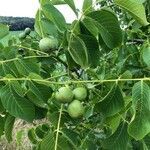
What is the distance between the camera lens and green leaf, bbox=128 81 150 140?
1.67m

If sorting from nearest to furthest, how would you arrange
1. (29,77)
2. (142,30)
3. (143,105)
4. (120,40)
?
(143,105)
(29,77)
(120,40)
(142,30)

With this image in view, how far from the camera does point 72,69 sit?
6.57 ft

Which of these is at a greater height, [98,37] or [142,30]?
[98,37]

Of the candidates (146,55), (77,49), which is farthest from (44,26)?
(146,55)

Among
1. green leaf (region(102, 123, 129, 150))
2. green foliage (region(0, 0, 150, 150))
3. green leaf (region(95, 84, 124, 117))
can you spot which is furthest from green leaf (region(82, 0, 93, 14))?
green leaf (region(102, 123, 129, 150))

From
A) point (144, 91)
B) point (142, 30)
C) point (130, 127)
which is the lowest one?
point (142, 30)

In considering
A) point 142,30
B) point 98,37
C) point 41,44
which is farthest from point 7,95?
point 142,30

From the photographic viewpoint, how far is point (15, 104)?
5.99 feet

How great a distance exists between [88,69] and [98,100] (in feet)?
0.36

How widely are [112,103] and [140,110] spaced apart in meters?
0.13

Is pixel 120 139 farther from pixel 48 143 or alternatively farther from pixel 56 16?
pixel 56 16

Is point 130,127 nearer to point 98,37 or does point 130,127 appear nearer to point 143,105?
point 143,105

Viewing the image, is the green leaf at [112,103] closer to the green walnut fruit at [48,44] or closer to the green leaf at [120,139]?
the green leaf at [120,139]

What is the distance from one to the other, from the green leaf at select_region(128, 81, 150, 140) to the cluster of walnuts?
0.16 m
